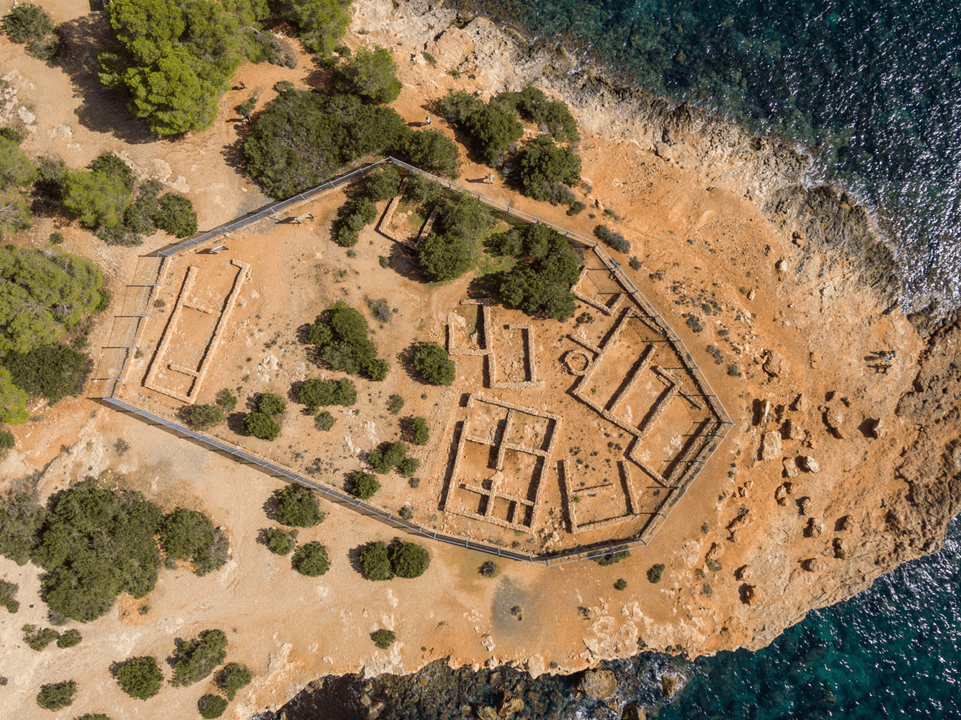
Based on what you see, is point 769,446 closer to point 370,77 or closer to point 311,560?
point 311,560

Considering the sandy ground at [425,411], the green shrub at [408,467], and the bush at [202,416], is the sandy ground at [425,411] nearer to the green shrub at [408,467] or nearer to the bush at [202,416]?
the bush at [202,416]

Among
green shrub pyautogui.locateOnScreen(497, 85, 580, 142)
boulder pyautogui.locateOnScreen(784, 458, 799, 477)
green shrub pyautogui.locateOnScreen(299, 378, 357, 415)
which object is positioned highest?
green shrub pyautogui.locateOnScreen(497, 85, 580, 142)

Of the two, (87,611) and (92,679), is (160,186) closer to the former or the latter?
(87,611)

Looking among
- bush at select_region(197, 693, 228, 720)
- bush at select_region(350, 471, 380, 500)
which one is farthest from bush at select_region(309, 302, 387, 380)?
bush at select_region(197, 693, 228, 720)

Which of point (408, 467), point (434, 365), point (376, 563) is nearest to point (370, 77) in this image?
point (434, 365)

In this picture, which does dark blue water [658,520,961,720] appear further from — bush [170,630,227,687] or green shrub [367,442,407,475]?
bush [170,630,227,687]

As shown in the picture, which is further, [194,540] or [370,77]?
[370,77]
